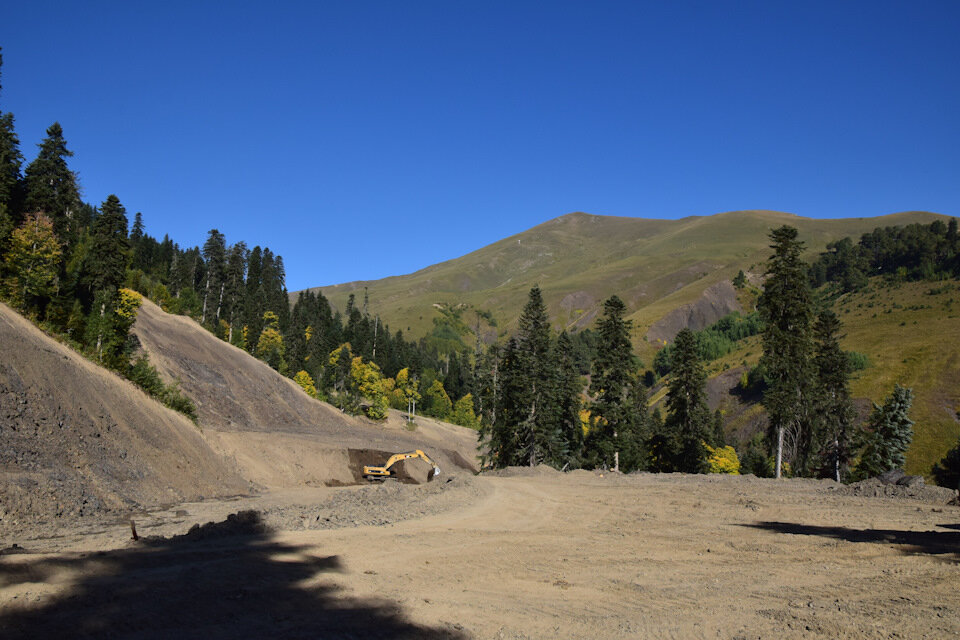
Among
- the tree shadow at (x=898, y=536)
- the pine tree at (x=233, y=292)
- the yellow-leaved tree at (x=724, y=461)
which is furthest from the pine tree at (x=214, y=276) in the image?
the tree shadow at (x=898, y=536)

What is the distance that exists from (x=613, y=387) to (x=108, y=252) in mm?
41594

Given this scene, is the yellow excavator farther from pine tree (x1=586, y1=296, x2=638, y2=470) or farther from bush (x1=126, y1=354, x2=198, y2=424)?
pine tree (x1=586, y1=296, x2=638, y2=470)

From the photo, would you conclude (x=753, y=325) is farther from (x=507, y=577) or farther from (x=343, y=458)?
(x=507, y=577)

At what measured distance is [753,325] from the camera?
587ft

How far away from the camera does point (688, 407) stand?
44562mm

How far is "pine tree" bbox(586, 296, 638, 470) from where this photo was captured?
42594 millimetres

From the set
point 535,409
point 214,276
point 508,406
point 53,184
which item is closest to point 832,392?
point 535,409

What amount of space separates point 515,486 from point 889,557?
55.4 ft

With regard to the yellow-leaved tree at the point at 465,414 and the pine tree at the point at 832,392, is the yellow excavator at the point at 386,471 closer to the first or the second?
the pine tree at the point at 832,392

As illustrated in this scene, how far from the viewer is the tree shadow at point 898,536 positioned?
456 inches

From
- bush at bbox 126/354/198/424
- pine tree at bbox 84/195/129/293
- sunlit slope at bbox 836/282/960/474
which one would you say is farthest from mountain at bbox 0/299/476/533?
sunlit slope at bbox 836/282/960/474

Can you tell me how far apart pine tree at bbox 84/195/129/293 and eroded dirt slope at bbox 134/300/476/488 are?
5.15m

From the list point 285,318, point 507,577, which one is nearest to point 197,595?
point 507,577

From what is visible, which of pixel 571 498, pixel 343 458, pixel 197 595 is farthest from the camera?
pixel 343 458
